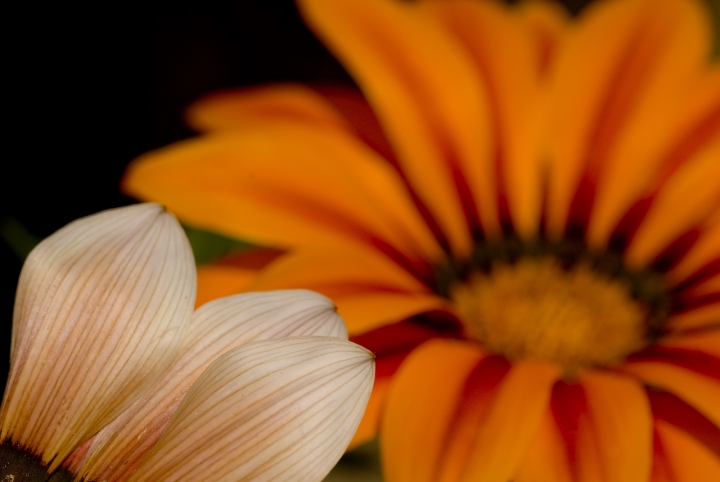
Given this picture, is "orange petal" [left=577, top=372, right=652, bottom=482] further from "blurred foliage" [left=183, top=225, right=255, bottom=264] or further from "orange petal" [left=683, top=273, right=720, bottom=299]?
"blurred foliage" [left=183, top=225, right=255, bottom=264]

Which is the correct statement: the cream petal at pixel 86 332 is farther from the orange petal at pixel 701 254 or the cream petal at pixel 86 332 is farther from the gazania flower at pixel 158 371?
the orange petal at pixel 701 254

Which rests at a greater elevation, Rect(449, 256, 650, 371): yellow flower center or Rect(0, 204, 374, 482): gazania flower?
Rect(0, 204, 374, 482): gazania flower

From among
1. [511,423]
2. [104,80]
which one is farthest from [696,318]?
[104,80]

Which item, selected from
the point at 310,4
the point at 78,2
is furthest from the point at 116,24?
the point at 310,4

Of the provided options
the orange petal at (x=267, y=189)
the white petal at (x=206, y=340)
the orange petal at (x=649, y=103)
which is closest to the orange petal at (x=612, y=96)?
the orange petal at (x=649, y=103)

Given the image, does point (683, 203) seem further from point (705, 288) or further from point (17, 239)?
point (17, 239)

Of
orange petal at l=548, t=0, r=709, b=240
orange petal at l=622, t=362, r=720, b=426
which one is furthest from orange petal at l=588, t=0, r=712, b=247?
orange petal at l=622, t=362, r=720, b=426
